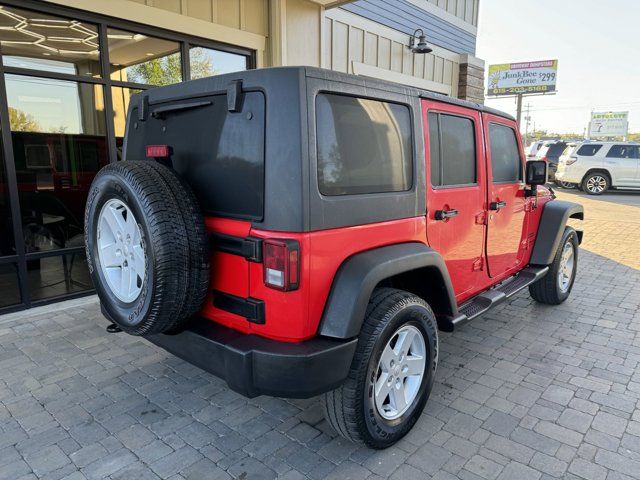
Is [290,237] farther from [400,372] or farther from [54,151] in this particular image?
[54,151]

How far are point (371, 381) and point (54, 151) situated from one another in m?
4.32

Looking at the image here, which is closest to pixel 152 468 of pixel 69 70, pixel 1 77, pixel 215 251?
pixel 215 251

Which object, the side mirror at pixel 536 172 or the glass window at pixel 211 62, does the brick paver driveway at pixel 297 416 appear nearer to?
the side mirror at pixel 536 172

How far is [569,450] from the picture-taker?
2504 mm

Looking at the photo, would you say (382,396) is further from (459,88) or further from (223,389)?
(459,88)

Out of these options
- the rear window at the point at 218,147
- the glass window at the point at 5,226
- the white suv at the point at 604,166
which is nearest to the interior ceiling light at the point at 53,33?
the glass window at the point at 5,226

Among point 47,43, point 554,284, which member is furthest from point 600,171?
point 47,43

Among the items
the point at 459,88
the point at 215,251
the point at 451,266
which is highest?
the point at 459,88

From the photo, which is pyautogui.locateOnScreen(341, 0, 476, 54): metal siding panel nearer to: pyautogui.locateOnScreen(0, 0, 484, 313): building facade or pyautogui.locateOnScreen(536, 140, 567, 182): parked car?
pyautogui.locateOnScreen(0, 0, 484, 313): building facade

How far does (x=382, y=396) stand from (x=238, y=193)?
1351mm

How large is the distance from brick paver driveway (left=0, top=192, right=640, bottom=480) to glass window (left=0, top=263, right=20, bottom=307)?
358 mm

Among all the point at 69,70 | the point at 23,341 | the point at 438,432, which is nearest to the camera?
the point at 438,432

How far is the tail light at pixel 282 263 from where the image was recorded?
2045mm

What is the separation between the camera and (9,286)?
15.8 ft
